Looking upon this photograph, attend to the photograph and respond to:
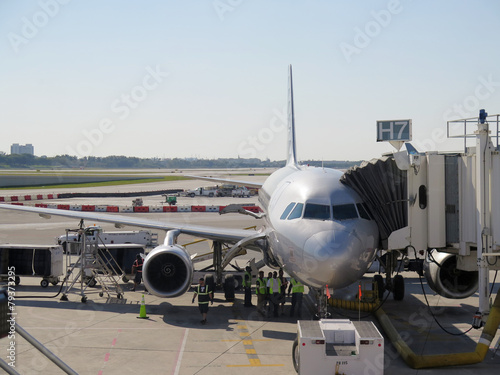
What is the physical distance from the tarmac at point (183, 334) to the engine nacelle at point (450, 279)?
0.80 m

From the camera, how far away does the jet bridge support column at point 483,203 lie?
13375mm

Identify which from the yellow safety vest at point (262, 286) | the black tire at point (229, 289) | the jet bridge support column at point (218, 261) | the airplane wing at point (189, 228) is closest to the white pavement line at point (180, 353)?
the yellow safety vest at point (262, 286)

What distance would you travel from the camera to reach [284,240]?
50.9 ft

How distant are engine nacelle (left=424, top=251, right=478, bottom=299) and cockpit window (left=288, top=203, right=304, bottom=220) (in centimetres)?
672

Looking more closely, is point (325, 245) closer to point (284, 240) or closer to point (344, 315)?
point (284, 240)

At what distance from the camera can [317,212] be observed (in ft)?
49.3

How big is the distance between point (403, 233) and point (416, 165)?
5.96 ft

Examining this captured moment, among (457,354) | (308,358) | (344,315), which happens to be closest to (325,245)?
(308,358)

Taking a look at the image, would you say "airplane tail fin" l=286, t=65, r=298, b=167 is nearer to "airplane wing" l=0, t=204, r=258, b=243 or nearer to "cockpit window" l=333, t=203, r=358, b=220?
"airplane wing" l=0, t=204, r=258, b=243

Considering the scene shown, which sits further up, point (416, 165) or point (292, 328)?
point (416, 165)

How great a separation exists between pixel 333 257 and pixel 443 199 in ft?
11.3

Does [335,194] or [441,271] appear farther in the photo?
[441,271]

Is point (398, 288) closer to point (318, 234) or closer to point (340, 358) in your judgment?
point (318, 234)

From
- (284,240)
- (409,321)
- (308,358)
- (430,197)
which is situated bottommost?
(409,321)
